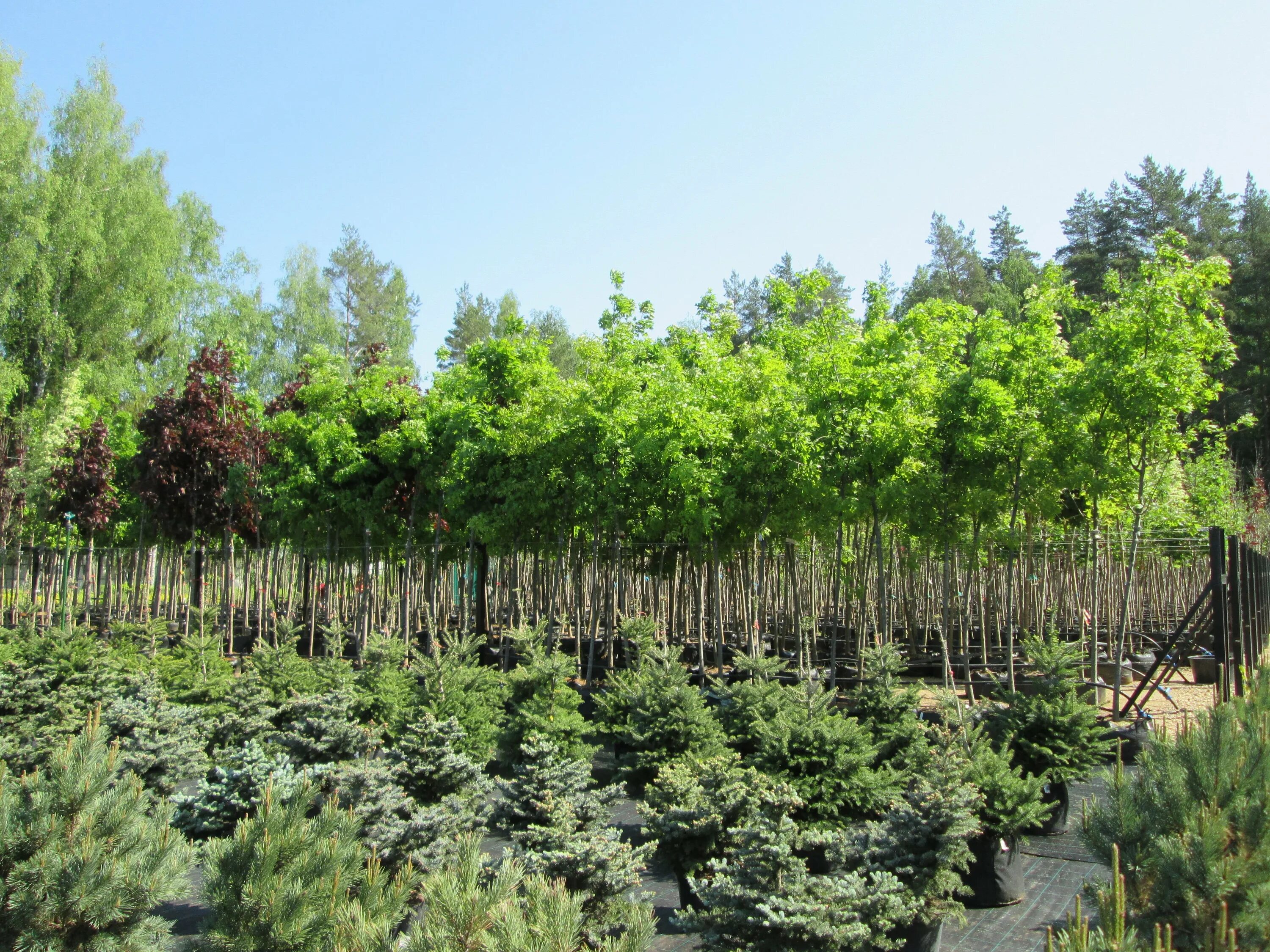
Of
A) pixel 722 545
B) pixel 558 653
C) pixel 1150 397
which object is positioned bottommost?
pixel 558 653

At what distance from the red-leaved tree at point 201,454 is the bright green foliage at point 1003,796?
1274cm

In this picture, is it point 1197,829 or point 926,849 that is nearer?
point 1197,829

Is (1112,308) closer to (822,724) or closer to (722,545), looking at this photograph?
(722,545)

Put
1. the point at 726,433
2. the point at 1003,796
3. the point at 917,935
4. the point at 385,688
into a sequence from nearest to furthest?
the point at 917,935, the point at 1003,796, the point at 385,688, the point at 726,433

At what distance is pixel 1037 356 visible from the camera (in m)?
10.8

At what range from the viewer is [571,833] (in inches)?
180

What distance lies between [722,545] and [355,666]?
6.41 meters

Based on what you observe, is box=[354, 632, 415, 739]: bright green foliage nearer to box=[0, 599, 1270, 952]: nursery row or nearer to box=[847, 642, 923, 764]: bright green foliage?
box=[0, 599, 1270, 952]: nursery row

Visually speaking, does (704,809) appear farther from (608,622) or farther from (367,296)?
(367,296)

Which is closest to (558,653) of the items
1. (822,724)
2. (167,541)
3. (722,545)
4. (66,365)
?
(822,724)

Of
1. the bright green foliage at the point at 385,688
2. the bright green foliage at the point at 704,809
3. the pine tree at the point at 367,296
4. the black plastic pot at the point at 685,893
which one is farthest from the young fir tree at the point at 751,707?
the pine tree at the point at 367,296

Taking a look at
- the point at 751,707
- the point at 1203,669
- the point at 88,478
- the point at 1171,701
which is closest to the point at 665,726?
the point at 751,707

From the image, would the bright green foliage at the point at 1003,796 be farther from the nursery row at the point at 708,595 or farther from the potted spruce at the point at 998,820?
the nursery row at the point at 708,595

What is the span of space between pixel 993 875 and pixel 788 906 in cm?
229
